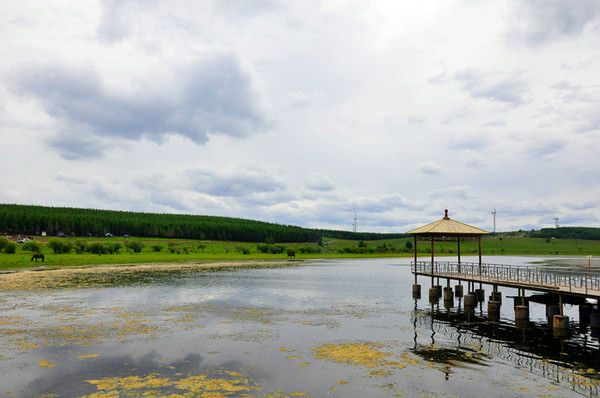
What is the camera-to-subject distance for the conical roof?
45750 millimetres

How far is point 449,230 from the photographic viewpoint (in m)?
45.9

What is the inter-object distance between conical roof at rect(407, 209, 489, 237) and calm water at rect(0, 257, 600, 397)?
7.91m

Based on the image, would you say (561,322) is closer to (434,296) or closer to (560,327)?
(560,327)

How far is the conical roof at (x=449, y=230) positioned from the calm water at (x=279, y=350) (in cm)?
791

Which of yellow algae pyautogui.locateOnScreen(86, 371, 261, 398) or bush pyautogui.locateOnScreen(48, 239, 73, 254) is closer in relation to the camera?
yellow algae pyautogui.locateOnScreen(86, 371, 261, 398)

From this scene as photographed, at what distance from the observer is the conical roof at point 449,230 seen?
45.8 metres

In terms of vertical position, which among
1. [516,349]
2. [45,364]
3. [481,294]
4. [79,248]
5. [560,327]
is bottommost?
[45,364]

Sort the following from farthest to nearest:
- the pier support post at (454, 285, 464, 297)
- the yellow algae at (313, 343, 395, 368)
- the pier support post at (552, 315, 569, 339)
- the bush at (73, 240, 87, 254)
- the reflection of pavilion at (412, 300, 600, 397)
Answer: the bush at (73, 240, 87, 254), the pier support post at (454, 285, 464, 297), the pier support post at (552, 315, 569, 339), the yellow algae at (313, 343, 395, 368), the reflection of pavilion at (412, 300, 600, 397)

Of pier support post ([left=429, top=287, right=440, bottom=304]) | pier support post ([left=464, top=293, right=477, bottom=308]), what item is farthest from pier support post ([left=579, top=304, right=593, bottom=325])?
pier support post ([left=429, top=287, right=440, bottom=304])

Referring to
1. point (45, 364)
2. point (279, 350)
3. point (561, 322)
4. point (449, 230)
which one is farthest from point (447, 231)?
→ point (45, 364)

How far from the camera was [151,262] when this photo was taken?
10844 cm

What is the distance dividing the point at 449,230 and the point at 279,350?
27403 millimetres

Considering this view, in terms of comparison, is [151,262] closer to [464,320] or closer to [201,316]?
[201,316]

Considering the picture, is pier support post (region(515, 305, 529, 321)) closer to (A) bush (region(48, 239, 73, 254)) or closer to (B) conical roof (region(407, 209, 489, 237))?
(B) conical roof (region(407, 209, 489, 237))
